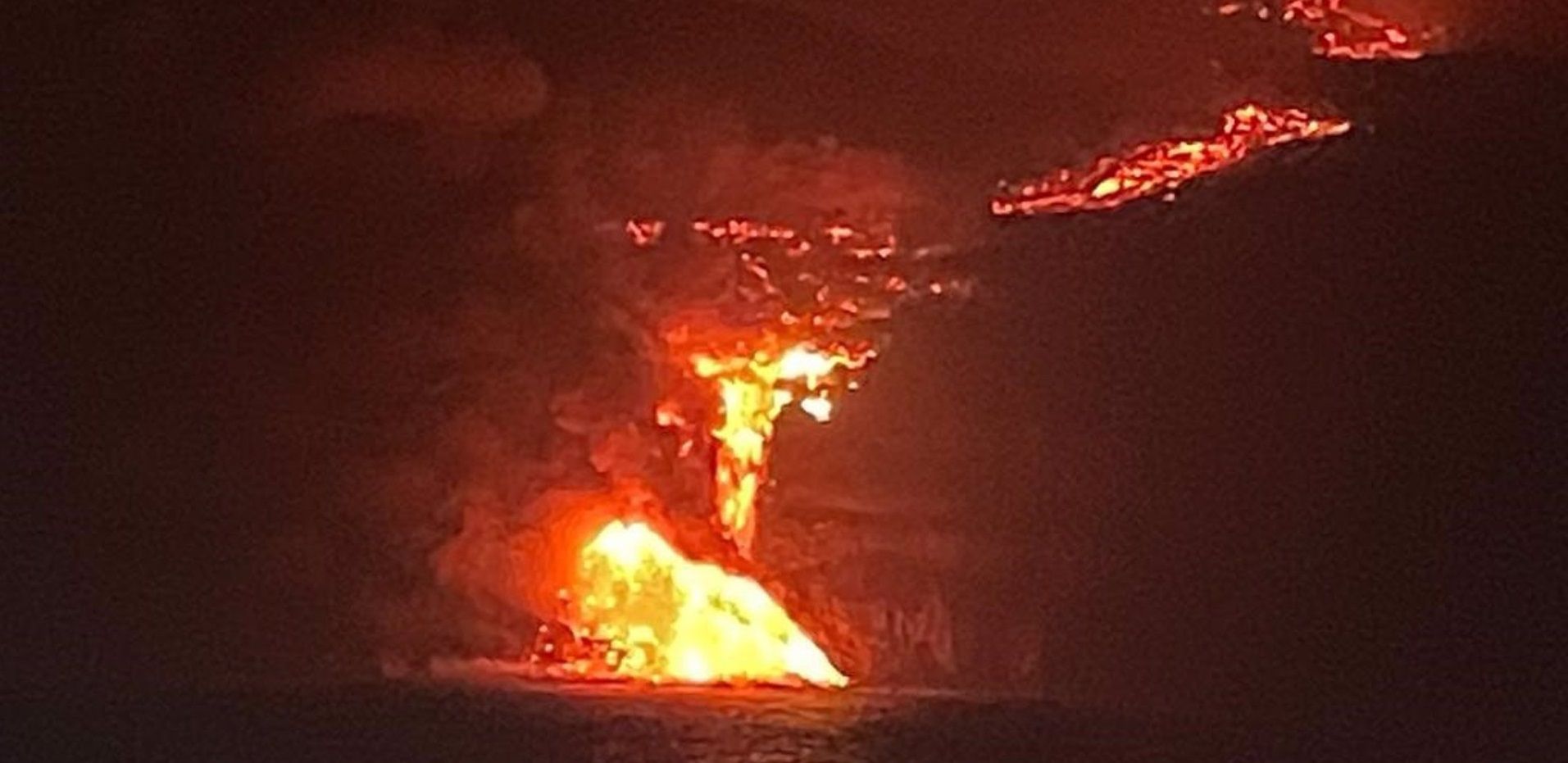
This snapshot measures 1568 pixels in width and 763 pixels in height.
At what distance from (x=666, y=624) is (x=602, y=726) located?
274 millimetres

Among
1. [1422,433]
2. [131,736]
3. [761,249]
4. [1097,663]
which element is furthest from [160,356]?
[1422,433]

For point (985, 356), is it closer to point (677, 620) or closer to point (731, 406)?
point (731, 406)

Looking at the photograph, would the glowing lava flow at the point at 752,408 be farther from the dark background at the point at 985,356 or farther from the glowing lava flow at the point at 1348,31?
the glowing lava flow at the point at 1348,31

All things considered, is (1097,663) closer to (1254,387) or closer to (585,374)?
(1254,387)

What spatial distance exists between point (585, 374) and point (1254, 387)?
137 centimetres

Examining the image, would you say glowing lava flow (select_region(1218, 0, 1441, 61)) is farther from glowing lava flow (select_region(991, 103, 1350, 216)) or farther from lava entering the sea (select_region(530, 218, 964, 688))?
lava entering the sea (select_region(530, 218, 964, 688))

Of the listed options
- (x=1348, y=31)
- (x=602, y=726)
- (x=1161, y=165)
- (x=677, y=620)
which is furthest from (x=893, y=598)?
(x=1348, y=31)

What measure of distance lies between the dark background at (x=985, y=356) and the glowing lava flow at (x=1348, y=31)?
4 cm

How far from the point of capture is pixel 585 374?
622cm

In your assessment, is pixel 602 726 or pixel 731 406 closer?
pixel 602 726

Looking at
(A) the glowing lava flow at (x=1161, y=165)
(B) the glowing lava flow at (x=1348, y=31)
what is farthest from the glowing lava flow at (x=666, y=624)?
(B) the glowing lava flow at (x=1348, y=31)

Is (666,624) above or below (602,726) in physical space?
above

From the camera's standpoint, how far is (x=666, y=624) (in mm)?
6195

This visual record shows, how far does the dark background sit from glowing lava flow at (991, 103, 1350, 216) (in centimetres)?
Answer: 4
